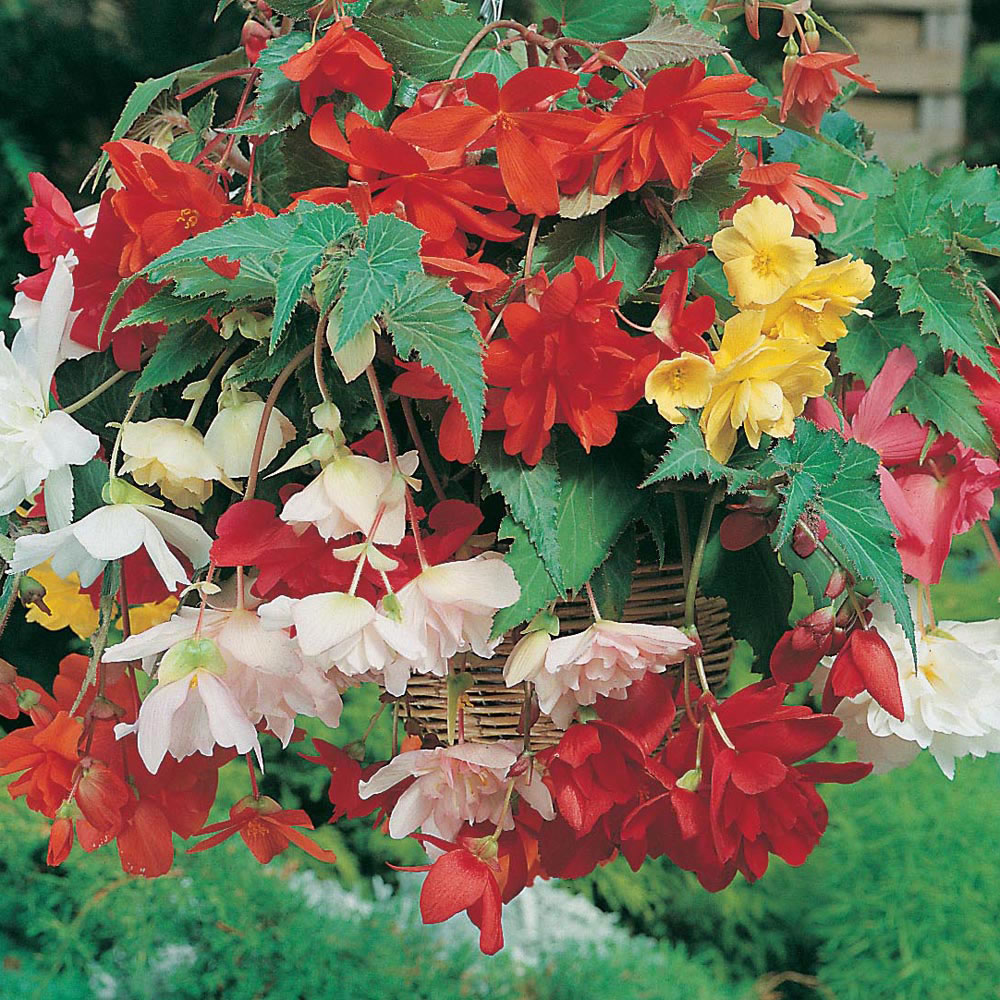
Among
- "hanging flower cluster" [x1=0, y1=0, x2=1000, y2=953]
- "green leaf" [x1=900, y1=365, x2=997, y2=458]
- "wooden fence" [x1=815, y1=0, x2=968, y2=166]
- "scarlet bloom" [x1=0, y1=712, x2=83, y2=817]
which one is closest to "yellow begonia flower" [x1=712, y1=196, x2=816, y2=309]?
"hanging flower cluster" [x1=0, y1=0, x2=1000, y2=953]

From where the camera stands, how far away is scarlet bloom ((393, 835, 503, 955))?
464mm

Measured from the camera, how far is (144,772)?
52cm

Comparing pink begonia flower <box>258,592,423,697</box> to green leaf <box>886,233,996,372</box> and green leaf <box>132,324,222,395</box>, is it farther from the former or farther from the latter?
green leaf <box>886,233,996,372</box>

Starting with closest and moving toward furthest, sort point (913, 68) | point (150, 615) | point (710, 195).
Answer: point (710, 195)
point (150, 615)
point (913, 68)

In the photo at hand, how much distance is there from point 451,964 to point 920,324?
108 centimetres

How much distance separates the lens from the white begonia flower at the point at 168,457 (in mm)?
451

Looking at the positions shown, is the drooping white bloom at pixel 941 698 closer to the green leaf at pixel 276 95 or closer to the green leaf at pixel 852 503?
the green leaf at pixel 852 503

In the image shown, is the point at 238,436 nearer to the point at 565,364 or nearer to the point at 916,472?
the point at 565,364

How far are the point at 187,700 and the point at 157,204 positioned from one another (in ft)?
0.63

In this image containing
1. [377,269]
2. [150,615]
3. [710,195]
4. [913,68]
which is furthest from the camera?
[913,68]

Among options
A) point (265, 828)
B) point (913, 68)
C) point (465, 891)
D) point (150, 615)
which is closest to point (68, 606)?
point (150, 615)

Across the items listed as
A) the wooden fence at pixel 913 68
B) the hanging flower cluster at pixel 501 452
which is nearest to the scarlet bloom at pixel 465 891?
the hanging flower cluster at pixel 501 452

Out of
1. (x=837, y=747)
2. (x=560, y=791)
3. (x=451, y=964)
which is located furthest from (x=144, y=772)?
(x=837, y=747)

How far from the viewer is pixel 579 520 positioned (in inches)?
18.6
